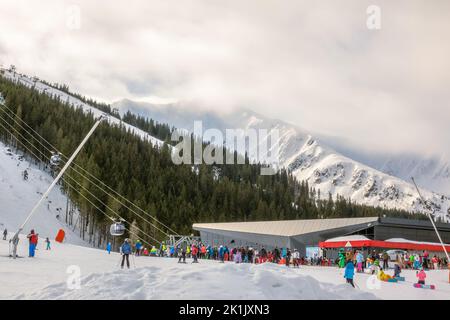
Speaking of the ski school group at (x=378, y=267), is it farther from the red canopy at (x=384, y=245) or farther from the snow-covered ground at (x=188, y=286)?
the snow-covered ground at (x=188, y=286)

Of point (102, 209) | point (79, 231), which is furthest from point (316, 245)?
point (79, 231)

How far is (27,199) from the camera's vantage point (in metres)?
77.1

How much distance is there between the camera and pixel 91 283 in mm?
14984

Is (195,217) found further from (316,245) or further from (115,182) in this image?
(316,245)

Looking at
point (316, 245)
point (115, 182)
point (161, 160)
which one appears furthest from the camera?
point (161, 160)

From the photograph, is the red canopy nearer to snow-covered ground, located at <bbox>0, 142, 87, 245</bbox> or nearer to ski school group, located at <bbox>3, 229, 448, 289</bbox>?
ski school group, located at <bbox>3, 229, 448, 289</bbox>

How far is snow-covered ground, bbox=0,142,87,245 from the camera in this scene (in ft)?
228

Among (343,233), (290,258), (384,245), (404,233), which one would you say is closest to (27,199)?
(343,233)

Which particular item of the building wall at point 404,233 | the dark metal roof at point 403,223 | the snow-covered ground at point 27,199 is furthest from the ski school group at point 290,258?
the snow-covered ground at point 27,199

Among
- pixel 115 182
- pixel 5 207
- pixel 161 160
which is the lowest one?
pixel 5 207

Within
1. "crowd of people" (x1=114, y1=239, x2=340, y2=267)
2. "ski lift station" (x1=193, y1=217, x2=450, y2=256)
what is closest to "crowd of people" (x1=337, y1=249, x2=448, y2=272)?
"crowd of people" (x1=114, y1=239, x2=340, y2=267)

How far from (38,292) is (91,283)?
1.55 meters

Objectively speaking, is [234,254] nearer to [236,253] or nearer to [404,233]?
[236,253]

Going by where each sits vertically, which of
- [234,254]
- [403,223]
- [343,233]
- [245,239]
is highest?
[403,223]
